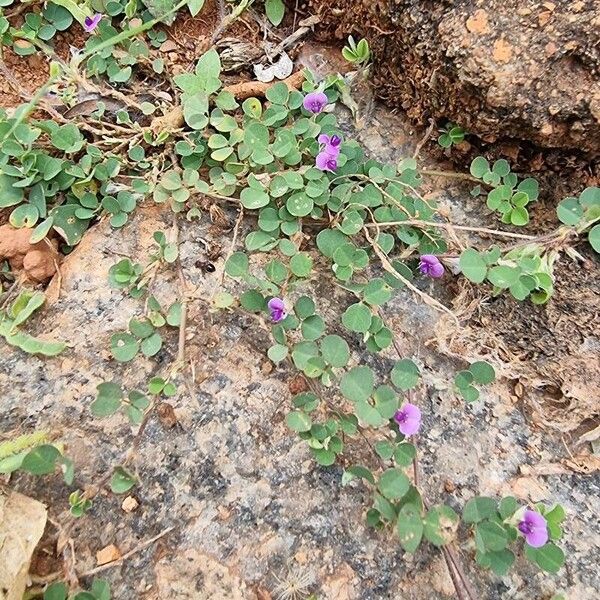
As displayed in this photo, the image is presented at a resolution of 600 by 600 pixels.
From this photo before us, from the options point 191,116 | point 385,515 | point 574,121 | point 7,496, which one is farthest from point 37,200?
point 574,121

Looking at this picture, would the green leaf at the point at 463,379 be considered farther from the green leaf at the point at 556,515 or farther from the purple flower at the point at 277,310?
the purple flower at the point at 277,310

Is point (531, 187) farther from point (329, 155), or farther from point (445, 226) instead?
point (329, 155)

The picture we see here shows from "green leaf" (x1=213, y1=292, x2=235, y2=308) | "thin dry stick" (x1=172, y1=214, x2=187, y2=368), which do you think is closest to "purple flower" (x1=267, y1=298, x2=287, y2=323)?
"green leaf" (x1=213, y1=292, x2=235, y2=308)

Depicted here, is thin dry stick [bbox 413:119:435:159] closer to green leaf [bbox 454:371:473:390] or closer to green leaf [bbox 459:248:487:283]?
green leaf [bbox 459:248:487:283]

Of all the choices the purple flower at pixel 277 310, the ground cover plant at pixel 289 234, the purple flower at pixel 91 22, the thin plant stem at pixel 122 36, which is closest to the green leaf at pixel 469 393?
the ground cover plant at pixel 289 234

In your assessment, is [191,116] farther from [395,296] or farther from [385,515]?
[385,515]

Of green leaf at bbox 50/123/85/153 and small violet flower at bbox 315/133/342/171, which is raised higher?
small violet flower at bbox 315/133/342/171

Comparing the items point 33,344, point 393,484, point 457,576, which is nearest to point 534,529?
point 457,576
